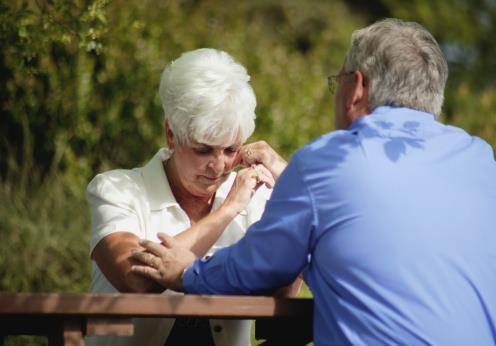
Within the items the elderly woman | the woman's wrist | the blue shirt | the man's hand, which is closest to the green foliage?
the elderly woman

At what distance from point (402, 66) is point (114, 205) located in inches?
54.3

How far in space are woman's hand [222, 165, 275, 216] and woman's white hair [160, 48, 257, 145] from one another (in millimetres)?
154

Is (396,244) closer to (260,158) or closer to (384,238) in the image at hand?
(384,238)

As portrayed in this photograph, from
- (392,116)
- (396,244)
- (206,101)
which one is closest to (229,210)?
(206,101)

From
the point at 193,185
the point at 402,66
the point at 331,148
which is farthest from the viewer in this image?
the point at 193,185

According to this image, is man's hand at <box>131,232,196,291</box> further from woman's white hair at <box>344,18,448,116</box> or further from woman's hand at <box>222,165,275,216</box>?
woman's white hair at <box>344,18,448,116</box>

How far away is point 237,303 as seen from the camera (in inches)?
128

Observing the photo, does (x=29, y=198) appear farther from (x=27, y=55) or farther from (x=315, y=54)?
(x=315, y=54)

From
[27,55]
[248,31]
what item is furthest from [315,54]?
[27,55]

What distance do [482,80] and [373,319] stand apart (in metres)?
15.0

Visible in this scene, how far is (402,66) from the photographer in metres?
3.39

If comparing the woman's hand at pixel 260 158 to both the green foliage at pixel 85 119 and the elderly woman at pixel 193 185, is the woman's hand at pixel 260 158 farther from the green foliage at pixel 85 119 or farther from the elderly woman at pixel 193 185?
the green foliage at pixel 85 119

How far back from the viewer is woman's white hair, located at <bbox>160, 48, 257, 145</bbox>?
4137 millimetres

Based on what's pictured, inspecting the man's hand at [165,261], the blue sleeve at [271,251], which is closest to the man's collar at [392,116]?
the blue sleeve at [271,251]
